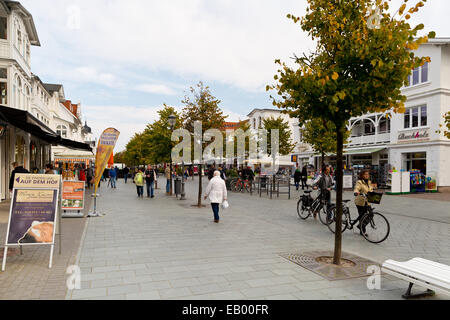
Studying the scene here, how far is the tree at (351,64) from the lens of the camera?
4.85 m

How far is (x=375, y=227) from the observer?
7.52 m

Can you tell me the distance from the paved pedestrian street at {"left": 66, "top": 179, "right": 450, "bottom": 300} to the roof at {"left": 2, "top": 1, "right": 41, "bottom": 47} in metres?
11.8

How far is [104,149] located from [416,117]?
23534 mm

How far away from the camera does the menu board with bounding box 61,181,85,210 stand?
35.3 feet

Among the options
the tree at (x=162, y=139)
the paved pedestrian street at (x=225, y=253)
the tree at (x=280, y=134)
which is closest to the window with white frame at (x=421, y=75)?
the tree at (x=280, y=134)

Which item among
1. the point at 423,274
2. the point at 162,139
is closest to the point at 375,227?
the point at 423,274

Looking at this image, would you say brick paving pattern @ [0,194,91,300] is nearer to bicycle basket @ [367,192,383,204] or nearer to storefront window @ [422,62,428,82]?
bicycle basket @ [367,192,383,204]

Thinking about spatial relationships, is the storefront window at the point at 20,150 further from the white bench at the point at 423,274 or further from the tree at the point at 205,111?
the white bench at the point at 423,274

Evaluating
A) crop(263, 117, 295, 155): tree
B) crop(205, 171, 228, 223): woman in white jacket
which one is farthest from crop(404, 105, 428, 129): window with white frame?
crop(205, 171, 228, 223): woman in white jacket

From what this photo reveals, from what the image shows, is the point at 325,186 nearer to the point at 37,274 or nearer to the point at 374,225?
the point at 374,225

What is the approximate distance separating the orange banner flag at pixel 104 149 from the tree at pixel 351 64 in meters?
7.30

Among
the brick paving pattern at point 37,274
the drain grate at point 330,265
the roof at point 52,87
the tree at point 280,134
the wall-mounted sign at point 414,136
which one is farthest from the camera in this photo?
the roof at point 52,87

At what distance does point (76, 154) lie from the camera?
23.9 metres
